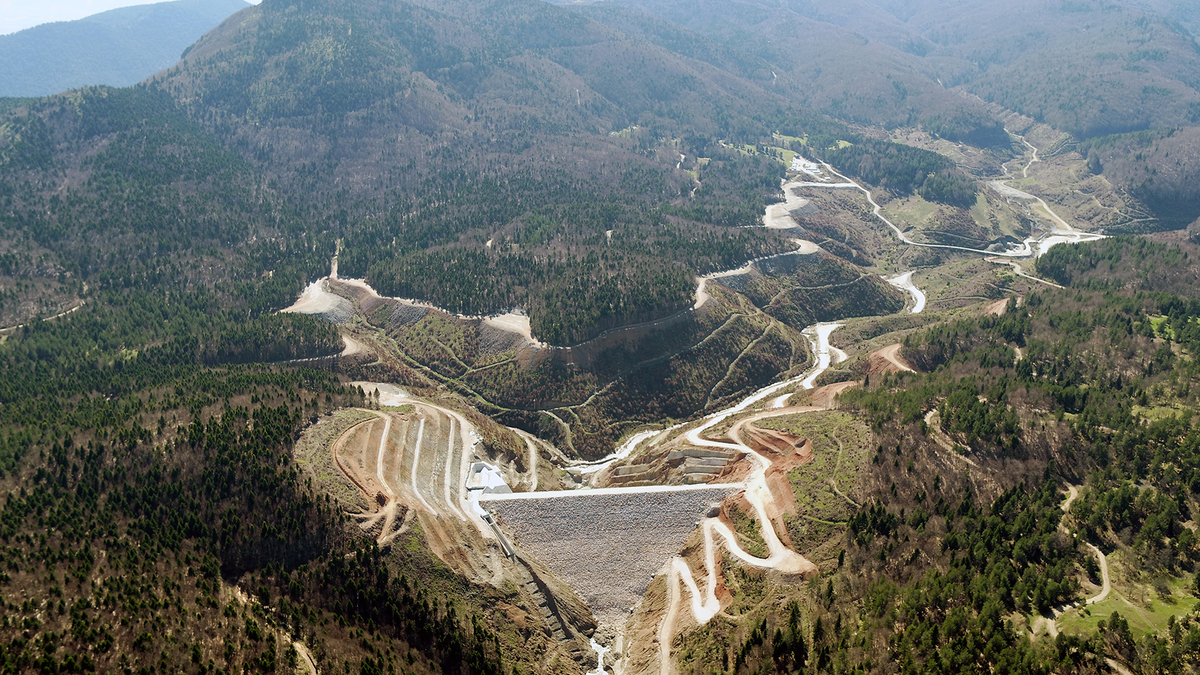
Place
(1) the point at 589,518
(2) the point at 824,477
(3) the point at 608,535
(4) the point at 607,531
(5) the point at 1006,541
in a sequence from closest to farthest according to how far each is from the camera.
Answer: (5) the point at 1006,541, (2) the point at 824,477, (3) the point at 608,535, (4) the point at 607,531, (1) the point at 589,518

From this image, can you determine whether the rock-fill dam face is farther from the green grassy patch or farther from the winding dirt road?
the green grassy patch

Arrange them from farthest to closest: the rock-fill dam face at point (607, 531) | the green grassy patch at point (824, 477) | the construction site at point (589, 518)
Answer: the rock-fill dam face at point (607, 531), the green grassy patch at point (824, 477), the construction site at point (589, 518)

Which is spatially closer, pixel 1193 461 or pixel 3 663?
pixel 3 663

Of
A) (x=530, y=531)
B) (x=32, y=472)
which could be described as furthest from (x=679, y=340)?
(x=32, y=472)

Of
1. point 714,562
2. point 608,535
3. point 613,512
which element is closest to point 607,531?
point 608,535

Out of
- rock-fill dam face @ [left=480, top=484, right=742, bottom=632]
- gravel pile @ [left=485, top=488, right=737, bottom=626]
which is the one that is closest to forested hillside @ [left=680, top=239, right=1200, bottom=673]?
rock-fill dam face @ [left=480, top=484, right=742, bottom=632]

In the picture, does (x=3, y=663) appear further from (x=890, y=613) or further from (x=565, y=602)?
(x=890, y=613)

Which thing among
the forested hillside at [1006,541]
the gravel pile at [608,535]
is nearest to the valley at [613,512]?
the gravel pile at [608,535]

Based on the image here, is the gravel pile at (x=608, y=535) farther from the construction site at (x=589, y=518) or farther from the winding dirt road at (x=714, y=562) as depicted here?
the winding dirt road at (x=714, y=562)

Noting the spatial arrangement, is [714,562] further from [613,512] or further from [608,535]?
[613,512]
